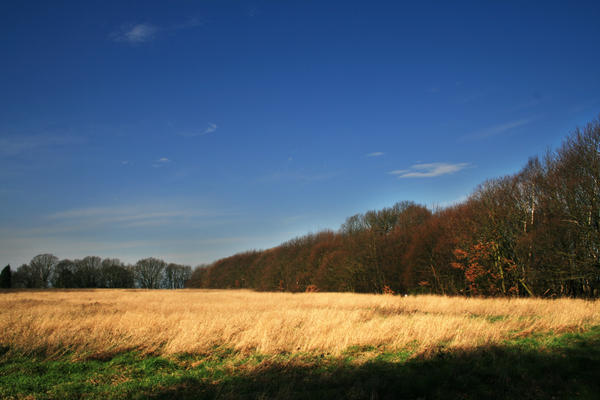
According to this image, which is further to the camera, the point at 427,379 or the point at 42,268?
the point at 42,268

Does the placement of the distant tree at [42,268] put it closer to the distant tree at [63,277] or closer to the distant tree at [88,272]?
the distant tree at [63,277]

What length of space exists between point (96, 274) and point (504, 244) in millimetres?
101311

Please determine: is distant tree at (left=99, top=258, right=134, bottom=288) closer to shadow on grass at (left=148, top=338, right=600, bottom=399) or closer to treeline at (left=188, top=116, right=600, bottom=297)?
treeline at (left=188, top=116, right=600, bottom=297)

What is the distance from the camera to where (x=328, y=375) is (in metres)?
7.55

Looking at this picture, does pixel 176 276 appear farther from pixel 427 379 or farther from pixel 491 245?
pixel 427 379

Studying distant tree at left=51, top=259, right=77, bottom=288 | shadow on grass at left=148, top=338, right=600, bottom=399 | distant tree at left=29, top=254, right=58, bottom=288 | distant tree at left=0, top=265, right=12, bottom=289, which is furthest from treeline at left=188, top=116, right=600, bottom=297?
distant tree at left=29, top=254, right=58, bottom=288

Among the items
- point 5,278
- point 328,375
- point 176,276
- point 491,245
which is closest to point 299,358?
point 328,375

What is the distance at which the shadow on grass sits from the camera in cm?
657

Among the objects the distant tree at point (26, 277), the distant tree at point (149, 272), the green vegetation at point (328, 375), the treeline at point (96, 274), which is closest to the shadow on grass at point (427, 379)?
the green vegetation at point (328, 375)

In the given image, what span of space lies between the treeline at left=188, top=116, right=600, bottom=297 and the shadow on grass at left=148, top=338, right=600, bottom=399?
63.7 ft

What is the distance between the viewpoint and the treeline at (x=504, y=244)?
24.2m

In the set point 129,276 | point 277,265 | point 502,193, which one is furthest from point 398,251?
point 129,276

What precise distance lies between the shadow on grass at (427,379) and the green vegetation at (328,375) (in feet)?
0.06

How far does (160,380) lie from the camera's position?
25.5 ft
